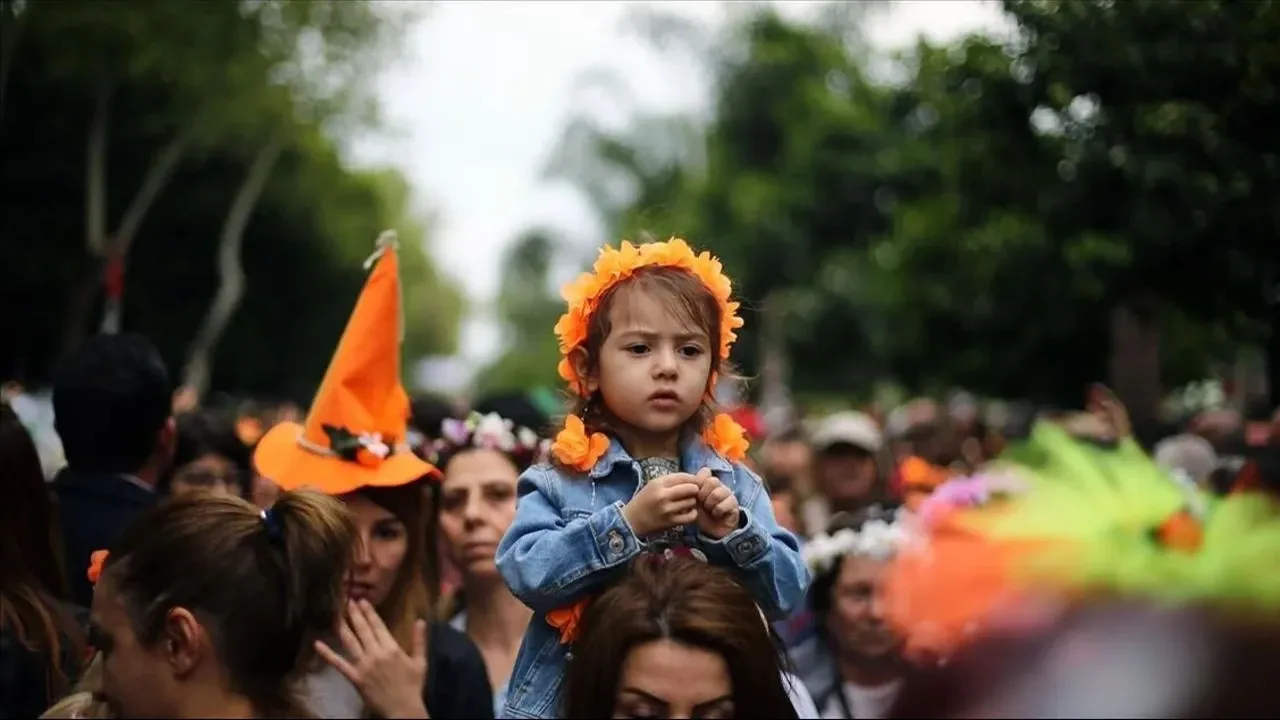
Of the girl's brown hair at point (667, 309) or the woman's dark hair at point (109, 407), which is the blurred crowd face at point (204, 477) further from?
the girl's brown hair at point (667, 309)

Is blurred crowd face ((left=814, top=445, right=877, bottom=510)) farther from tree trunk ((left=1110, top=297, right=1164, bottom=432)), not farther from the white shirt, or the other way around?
→ tree trunk ((left=1110, top=297, right=1164, bottom=432))

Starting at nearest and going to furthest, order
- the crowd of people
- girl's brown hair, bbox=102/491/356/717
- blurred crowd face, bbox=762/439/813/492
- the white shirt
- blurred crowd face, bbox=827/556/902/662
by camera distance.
Answer: 1. the crowd of people
2. girl's brown hair, bbox=102/491/356/717
3. the white shirt
4. blurred crowd face, bbox=827/556/902/662
5. blurred crowd face, bbox=762/439/813/492

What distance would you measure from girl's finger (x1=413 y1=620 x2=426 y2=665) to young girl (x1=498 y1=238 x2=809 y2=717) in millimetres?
667

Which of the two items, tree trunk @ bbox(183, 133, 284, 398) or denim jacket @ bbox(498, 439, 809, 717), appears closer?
denim jacket @ bbox(498, 439, 809, 717)

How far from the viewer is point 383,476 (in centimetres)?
460

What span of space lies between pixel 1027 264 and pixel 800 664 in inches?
298

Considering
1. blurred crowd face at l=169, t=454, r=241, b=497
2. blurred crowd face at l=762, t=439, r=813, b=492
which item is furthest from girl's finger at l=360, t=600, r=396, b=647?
blurred crowd face at l=762, t=439, r=813, b=492

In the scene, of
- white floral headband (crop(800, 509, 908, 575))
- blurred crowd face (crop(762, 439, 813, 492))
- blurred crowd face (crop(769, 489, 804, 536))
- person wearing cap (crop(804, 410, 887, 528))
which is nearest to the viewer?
white floral headband (crop(800, 509, 908, 575))

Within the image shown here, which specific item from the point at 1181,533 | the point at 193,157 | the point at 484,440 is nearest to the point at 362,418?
the point at 484,440

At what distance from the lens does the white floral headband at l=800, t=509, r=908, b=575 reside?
19.7 ft

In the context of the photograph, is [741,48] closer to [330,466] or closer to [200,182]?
[200,182]

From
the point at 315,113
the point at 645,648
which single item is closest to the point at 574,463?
the point at 645,648

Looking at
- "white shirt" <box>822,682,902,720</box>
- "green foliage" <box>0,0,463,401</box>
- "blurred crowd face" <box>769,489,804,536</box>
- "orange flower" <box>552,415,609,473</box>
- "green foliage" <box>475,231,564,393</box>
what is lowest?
"orange flower" <box>552,415,609,473</box>

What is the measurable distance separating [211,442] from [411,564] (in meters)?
3.26
